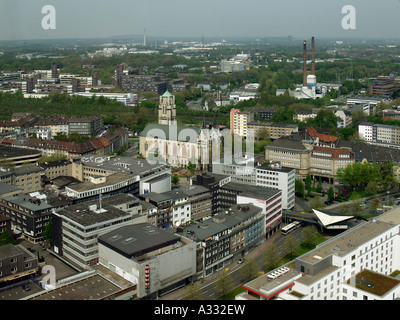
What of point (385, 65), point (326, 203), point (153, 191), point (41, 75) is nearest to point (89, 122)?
point (153, 191)

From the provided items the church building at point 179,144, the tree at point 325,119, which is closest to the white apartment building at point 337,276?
the church building at point 179,144

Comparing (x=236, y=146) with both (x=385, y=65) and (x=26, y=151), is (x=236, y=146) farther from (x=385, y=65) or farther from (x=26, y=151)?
(x=385, y=65)

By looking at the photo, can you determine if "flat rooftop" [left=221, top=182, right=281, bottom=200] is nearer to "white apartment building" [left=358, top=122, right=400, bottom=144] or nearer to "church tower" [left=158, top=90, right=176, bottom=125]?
"church tower" [left=158, top=90, right=176, bottom=125]

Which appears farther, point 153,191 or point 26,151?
point 26,151

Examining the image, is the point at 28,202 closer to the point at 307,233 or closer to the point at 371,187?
the point at 307,233

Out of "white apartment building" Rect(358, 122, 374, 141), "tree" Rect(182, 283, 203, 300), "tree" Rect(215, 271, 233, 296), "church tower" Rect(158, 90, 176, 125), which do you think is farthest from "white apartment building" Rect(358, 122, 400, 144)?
"tree" Rect(182, 283, 203, 300)

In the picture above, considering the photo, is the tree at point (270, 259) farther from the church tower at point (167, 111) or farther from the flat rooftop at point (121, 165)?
the church tower at point (167, 111)

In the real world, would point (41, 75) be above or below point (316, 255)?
above

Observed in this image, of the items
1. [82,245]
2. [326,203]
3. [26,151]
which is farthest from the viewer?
[26,151]
